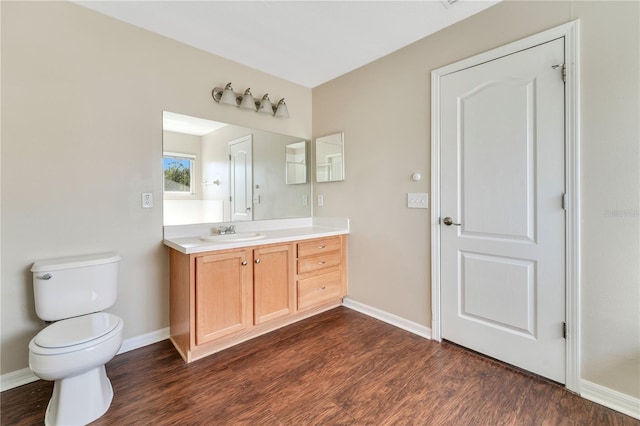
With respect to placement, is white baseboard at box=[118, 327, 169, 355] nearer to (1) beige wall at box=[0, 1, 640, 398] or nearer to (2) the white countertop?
(1) beige wall at box=[0, 1, 640, 398]

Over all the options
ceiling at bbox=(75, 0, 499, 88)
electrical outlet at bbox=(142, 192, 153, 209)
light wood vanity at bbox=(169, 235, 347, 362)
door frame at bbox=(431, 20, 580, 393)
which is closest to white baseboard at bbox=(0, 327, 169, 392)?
light wood vanity at bbox=(169, 235, 347, 362)

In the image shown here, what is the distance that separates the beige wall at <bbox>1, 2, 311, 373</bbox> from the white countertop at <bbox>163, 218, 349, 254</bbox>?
0.21m

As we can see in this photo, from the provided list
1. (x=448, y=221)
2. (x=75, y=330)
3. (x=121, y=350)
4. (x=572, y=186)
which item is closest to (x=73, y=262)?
(x=75, y=330)

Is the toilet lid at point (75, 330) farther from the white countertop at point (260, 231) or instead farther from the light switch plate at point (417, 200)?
the light switch plate at point (417, 200)

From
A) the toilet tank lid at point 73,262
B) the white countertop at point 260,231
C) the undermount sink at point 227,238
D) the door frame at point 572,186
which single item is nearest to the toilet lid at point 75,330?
the toilet tank lid at point 73,262

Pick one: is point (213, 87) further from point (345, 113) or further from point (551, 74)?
point (551, 74)

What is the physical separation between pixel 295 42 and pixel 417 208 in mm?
1681

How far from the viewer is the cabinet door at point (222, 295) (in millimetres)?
1902

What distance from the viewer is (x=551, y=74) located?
5.38 feet

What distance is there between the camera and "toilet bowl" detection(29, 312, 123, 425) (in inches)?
51.6

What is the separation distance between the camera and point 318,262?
2619mm

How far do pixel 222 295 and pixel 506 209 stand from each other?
2022mm

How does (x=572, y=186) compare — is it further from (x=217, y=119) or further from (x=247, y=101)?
(x=217, y=119)

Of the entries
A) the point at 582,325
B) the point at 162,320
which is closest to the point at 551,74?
the point at 582,325
